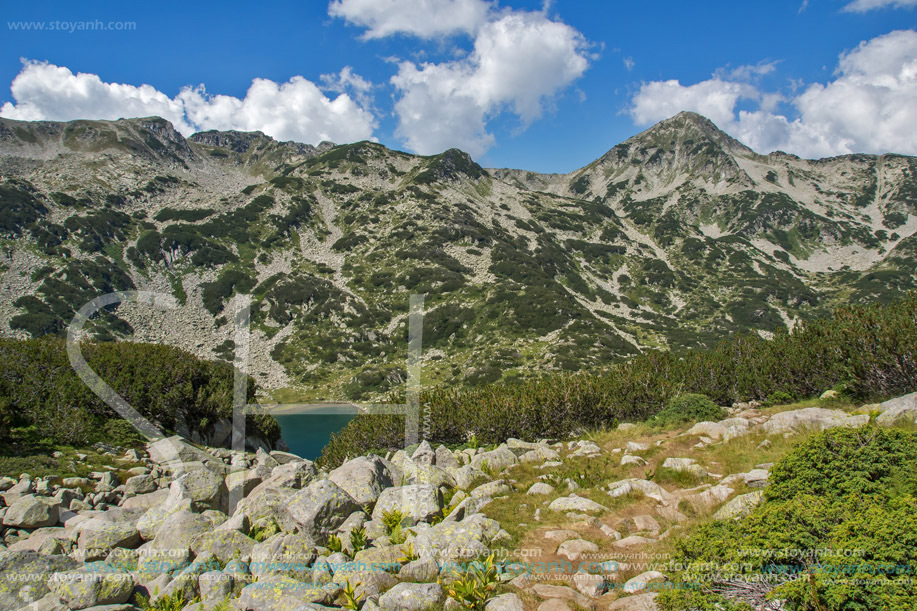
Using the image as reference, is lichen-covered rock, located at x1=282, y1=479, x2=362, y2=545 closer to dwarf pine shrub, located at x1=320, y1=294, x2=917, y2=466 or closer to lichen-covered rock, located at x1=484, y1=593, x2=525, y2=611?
lichen-covered rock, located at x1=484, y1=593, x2=525, y2=611

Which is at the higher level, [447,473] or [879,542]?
[879,542]

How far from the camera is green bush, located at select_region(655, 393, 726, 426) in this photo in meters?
18.2

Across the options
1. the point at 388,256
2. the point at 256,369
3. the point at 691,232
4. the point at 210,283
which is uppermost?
the point at 691,232

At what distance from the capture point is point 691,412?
60.7ft

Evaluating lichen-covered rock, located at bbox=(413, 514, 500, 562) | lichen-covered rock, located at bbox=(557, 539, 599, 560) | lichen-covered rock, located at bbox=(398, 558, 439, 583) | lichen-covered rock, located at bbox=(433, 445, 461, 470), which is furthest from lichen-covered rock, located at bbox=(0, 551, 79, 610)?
lichen-covered rock, located at bbox=(433, 445, 461, 470)

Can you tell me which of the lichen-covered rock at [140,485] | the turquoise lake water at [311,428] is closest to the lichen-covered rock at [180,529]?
the lichen-covered rock at [140,485]

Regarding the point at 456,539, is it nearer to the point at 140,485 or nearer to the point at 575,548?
the point at 575,548

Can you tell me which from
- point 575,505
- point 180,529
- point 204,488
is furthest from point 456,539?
point 204,488

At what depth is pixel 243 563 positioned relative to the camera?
8.67 m

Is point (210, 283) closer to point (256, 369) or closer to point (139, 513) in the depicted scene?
point (256, 369)

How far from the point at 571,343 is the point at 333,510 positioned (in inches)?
3179

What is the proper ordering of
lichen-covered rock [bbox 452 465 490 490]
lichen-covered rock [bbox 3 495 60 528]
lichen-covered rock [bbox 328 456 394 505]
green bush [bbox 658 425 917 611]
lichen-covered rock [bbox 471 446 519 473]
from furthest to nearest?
lichen-covered rock [bbox 471 446 519 473]
lichen-covered rock [bbox 452 465 490 490]
lichen-covered rock [bbox 328 456 394 505]
lichen-covered rock [bbox 3 495 60 528]
green bush [bbox 658 425 917 611]

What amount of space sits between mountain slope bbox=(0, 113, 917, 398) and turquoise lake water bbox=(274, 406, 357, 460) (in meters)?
9.87

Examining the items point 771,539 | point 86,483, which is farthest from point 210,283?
point 771,539
